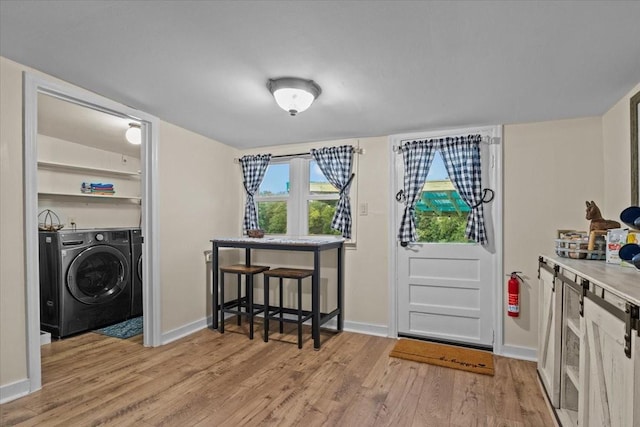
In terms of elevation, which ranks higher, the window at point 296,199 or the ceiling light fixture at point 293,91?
the ceiling light fixture at point 293,91

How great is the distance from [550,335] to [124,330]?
12.4 feet

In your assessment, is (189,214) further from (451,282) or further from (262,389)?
(451,282)

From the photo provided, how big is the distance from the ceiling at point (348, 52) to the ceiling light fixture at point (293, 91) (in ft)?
0.20

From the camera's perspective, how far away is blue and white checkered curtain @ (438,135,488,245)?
10.2ft

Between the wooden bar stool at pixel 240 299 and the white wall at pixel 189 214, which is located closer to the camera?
the white wall at pixel 189 214

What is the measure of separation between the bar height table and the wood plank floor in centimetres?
30

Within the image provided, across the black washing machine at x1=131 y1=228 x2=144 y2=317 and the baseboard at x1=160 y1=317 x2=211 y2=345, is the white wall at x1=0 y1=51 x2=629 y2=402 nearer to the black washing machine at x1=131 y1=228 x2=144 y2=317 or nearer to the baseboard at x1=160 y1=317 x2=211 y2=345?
the baseboard at x1=160 y1=317 x2=211 y2=345

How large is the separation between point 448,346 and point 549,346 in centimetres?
111

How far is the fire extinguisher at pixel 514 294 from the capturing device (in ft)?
9.73

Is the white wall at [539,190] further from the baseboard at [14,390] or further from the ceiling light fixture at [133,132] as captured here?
the baseboard at [14,390]

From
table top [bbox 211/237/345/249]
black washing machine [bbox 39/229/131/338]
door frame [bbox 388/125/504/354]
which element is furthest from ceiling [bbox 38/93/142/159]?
door frame [bbox 388/125/504/354]

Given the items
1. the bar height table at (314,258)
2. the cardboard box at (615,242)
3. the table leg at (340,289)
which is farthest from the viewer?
the table leg at (340,289)

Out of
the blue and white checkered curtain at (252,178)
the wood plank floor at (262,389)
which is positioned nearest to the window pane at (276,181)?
the blue and white checkered curtain at (252,178)

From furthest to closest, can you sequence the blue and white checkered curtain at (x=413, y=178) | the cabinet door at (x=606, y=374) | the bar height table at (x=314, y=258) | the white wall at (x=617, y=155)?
the blue and white checkered curtain at (x=413, y=178), the bar height table at (x=314, y=258), the white wall at (x=617, y=155), the cabinet door at (x=606, y=374)
